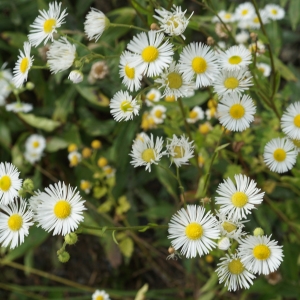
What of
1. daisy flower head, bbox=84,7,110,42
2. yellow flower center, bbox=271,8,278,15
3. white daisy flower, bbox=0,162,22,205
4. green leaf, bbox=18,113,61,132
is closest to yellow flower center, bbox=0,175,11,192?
white daisy flower, bbox=0,162,22,205

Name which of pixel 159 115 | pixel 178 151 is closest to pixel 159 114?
pixel 159 115

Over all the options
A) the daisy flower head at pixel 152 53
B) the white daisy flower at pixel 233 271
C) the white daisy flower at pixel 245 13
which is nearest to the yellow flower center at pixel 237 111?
the daisy flower head at pixel 152 53

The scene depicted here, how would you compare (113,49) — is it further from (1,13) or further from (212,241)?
(212,241)

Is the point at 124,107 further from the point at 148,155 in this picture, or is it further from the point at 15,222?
the point at 15,222

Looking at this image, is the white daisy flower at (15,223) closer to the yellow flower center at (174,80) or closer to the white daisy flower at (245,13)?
the yellow flower center at (174,80)

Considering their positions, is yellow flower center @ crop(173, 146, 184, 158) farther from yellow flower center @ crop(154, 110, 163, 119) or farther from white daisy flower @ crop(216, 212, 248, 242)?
yellow flower center @ crop(154, 110, 163, 119)
